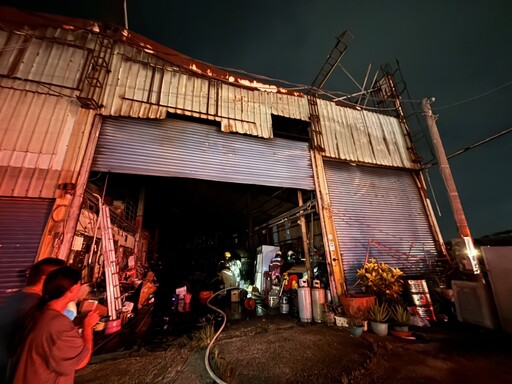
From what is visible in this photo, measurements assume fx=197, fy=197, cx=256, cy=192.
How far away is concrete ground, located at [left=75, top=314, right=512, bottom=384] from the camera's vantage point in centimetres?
325

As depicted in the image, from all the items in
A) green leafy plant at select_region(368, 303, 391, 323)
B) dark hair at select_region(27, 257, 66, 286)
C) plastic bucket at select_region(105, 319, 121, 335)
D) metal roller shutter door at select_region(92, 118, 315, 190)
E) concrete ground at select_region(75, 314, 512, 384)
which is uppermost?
metal roller shutter door at select_region(92, 118, 315, 190)

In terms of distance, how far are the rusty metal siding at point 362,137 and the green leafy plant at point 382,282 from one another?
14.8 feet

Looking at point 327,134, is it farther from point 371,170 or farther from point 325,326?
point 325,326

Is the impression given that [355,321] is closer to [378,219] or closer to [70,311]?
[378,219]

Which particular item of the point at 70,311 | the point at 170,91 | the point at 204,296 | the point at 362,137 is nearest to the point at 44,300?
the point at 70,311

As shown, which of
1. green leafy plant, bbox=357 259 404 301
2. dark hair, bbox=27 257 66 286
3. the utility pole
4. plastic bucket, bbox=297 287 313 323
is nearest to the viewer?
dark hair, bbox=27 257 66 286

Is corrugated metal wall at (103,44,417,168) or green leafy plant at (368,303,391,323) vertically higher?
corrugated metal wall at (103,44,417,168)

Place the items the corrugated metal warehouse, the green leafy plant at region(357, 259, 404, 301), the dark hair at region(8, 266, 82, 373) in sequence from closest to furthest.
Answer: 1. the dark hair at region(8, 266, 82, 373)
2. the corrugated metal warehouse
3. the green leafy plant at region(357, 259, 404, 301)

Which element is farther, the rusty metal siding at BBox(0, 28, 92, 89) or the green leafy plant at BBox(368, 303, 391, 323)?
the rusty metal siding at BBox(0, 28, 92, 89)

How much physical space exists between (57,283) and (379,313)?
658 centimetres

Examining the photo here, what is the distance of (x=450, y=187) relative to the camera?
772 cm

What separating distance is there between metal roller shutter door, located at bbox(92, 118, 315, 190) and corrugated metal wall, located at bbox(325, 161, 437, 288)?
5.14ft

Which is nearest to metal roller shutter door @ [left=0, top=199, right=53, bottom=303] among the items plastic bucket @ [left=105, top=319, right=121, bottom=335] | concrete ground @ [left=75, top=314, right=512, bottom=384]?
plastic bucket @ [left=105, top=319, right=121, bottom=335]

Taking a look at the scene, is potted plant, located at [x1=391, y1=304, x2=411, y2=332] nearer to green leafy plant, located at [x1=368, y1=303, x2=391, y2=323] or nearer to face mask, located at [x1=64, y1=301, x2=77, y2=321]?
green leafy plant, located at [x1=368, y1=303, x2=391, y2=323]
